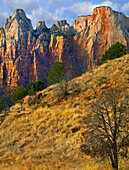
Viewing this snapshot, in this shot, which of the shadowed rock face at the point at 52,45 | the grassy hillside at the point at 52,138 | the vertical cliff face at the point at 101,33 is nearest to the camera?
the grassy hillside at the point at 52,138

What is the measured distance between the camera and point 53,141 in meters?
8.37

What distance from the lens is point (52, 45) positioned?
11062 cm

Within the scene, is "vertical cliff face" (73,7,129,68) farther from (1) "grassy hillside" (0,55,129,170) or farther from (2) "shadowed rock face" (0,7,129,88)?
(1) "grassy hillside" (0,55,129,170)

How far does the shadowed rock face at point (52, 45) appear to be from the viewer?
98625 millimetres

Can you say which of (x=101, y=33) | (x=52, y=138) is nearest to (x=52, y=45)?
(x=101, y=33)

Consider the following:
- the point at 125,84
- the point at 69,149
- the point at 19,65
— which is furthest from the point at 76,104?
the point at 19,65

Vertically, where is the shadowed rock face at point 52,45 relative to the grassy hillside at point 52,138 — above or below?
above

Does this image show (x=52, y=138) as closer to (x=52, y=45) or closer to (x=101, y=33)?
(x=101, y=33)

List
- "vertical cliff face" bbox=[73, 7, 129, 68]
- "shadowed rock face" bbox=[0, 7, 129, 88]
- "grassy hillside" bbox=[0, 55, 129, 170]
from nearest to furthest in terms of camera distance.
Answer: "grassy hillside" bbox=[0, 55, 129, 170]
"vertical cliff face" bbox=[73, 7, 129, 68]
"shadowed rock face" bbox=[0, 7, 129, 88]

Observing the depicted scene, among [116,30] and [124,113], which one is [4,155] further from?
[116,30]

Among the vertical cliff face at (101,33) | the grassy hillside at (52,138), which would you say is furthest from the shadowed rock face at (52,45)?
the grassy hillside at (52,138)

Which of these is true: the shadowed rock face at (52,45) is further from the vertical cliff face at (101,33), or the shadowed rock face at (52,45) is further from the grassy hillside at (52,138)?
the grassy hillside at (52,138)

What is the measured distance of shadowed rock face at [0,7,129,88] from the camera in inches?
3883

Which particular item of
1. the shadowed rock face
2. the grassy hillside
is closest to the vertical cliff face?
the shadowed rock face
